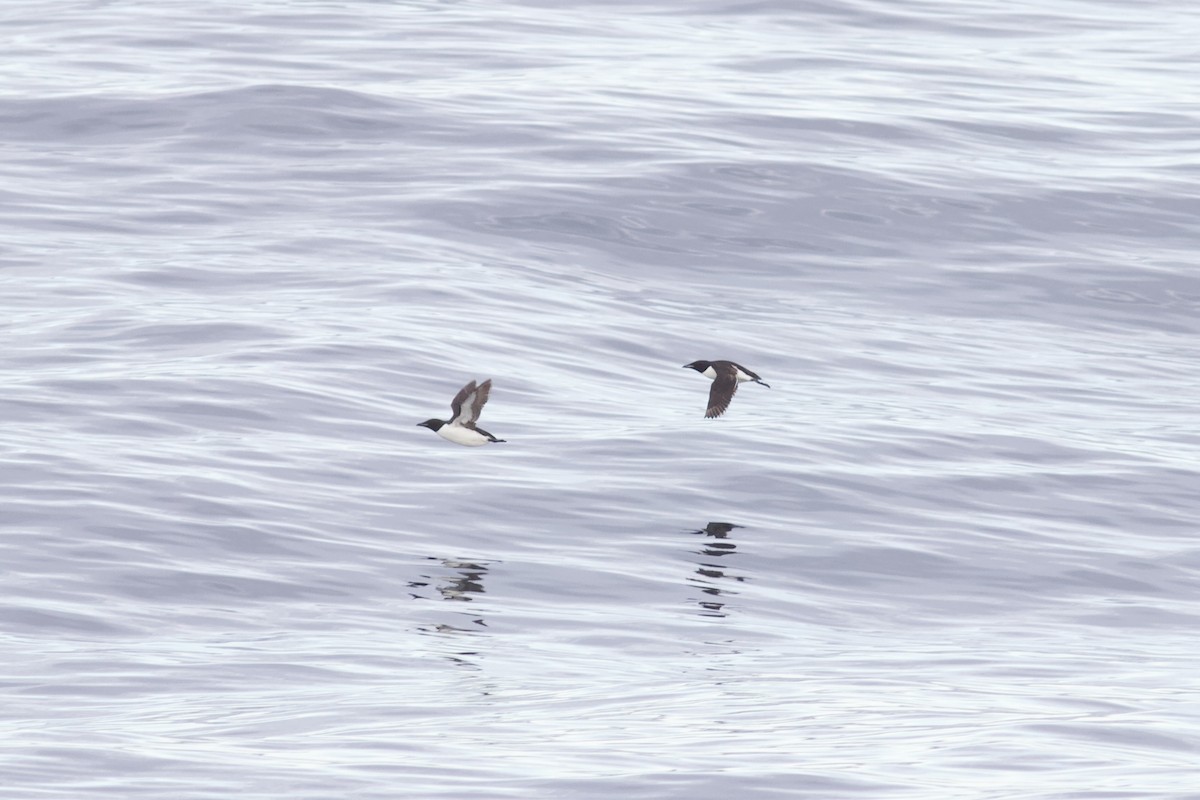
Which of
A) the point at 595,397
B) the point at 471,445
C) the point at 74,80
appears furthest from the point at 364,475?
the point at 74,80

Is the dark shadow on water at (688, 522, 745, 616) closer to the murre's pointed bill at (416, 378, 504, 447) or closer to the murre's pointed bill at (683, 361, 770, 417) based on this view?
the murre's pointed bill at (683, 361, 770, 417)

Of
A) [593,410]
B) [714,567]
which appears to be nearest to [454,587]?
[714,567]

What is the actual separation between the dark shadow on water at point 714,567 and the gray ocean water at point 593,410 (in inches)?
2.0

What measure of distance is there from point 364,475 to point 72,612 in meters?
4.14

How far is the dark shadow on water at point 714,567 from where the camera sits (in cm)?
1504

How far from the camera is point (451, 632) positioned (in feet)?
45.8

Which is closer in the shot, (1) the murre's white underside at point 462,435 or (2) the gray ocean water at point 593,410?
(2) the gray ocean water at point 593,410

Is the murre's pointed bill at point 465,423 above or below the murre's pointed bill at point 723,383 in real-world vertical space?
below

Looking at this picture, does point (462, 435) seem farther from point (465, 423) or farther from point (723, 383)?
point (723, 383)

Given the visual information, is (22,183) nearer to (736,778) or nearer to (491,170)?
(491,170)

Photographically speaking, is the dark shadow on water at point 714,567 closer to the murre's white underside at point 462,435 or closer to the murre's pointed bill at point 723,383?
the murre's pointed bill at point 723,383

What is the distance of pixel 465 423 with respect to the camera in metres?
16.9

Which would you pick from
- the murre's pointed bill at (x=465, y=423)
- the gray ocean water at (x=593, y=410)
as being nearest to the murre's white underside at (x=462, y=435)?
the murre's pointed bill at (x=465, y=423)

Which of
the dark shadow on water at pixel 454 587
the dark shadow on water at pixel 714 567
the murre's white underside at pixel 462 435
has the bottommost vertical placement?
the dark shadow on water at pixel 454 587
